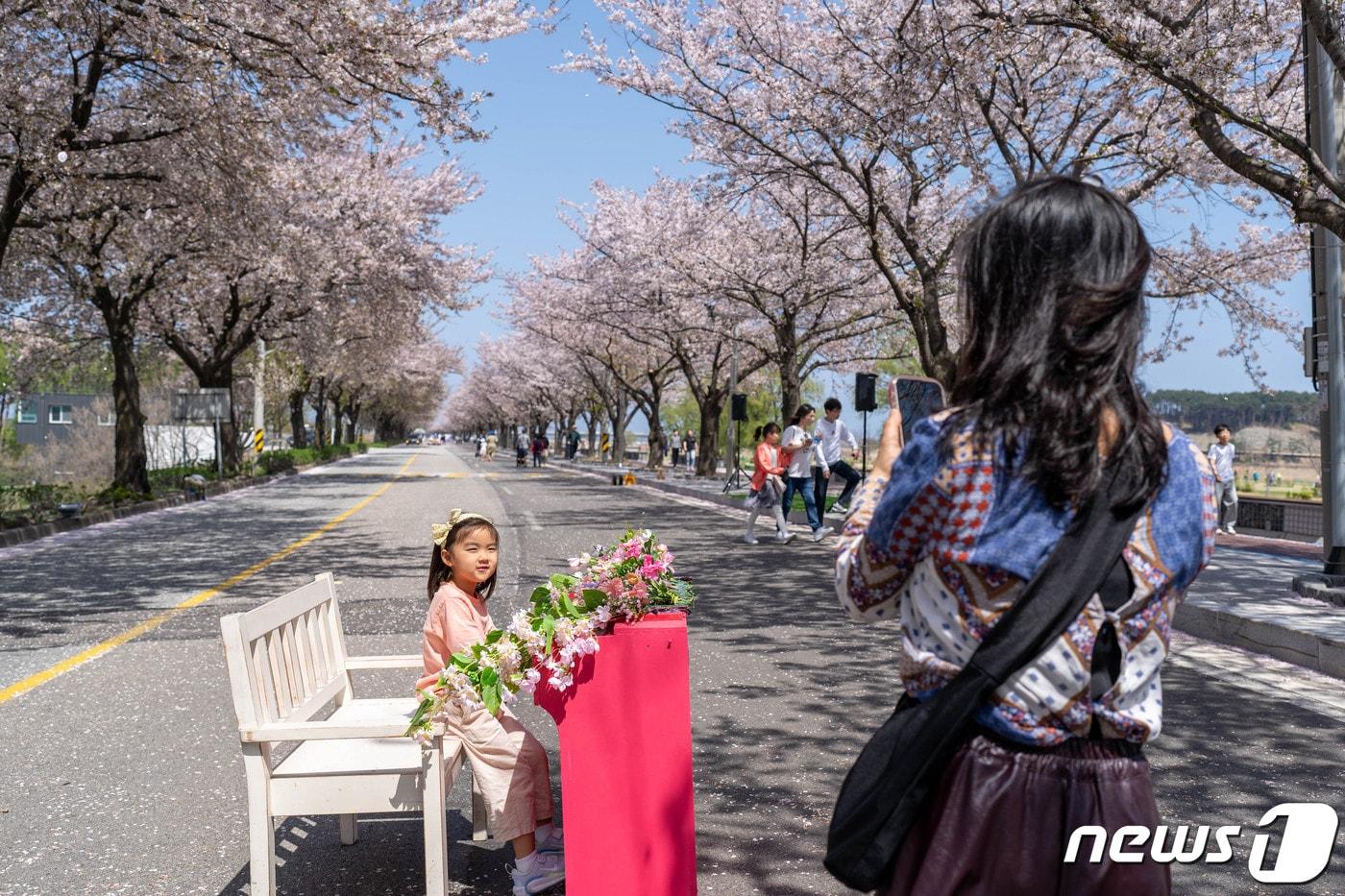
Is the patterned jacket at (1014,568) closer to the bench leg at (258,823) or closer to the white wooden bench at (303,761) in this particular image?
the white wooden bench at (303,761)

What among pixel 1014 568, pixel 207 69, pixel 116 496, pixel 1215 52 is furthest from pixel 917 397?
pixel 116 496

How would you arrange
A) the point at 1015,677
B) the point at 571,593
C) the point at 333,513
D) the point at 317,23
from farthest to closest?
the point at 333,513
the point at 317,23
the point at 571,593
the point at 1015,677

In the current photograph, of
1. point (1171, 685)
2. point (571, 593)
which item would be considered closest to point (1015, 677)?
point (571, 593)

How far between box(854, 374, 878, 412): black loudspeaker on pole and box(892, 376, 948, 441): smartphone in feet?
54.1

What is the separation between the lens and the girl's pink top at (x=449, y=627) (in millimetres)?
4008

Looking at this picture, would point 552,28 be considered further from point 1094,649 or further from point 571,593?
point 1094,649

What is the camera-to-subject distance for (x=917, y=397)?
7.15 ft

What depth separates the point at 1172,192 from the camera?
68.9ft

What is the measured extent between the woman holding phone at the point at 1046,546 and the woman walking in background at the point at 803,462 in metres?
14.1

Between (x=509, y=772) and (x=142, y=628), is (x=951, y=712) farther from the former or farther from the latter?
(x=142, y=628)

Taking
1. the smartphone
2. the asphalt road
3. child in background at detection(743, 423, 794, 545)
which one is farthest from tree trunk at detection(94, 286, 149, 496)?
the smartphone

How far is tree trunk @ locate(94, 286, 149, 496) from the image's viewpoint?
82.6 ft

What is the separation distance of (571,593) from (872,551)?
5.75 feet

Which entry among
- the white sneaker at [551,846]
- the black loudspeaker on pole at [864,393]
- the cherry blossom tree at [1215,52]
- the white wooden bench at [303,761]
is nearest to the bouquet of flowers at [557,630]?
the white wooden bench at [303,761]
